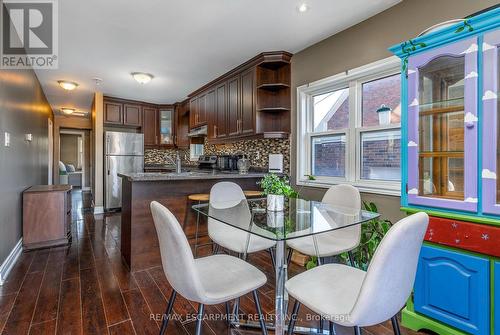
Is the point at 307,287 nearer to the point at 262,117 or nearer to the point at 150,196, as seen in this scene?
the point at 150,196

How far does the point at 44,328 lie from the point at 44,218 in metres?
2.03

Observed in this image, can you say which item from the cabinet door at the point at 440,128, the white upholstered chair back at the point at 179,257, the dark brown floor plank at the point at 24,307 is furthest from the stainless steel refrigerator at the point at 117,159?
the cabinet door at the point at 440,128

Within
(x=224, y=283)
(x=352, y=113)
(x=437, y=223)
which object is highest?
(x=352, y=113)

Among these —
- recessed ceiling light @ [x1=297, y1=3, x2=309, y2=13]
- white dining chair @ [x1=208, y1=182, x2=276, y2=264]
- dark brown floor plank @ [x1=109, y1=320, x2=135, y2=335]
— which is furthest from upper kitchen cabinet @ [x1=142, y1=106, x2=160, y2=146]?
dark brown floor plank @ [x1=109, y1=320, x2=135, y2=335]

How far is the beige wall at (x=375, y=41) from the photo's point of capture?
6.58 feet

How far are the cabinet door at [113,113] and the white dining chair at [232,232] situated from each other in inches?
167

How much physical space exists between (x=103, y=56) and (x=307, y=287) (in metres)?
3.68

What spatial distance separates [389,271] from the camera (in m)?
0.96

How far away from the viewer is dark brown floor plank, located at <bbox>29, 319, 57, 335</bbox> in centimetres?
163

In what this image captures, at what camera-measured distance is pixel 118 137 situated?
17.7 feet

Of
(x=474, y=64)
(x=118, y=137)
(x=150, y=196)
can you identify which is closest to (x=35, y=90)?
(x=118, y=137)

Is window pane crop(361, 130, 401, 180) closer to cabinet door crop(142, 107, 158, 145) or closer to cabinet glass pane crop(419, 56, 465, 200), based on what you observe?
cabinet glass pane crop(419, 56, 465, 200)

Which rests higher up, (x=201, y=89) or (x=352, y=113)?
(x=201, y=89)

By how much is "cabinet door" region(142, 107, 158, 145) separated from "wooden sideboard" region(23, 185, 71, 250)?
9.26ft
